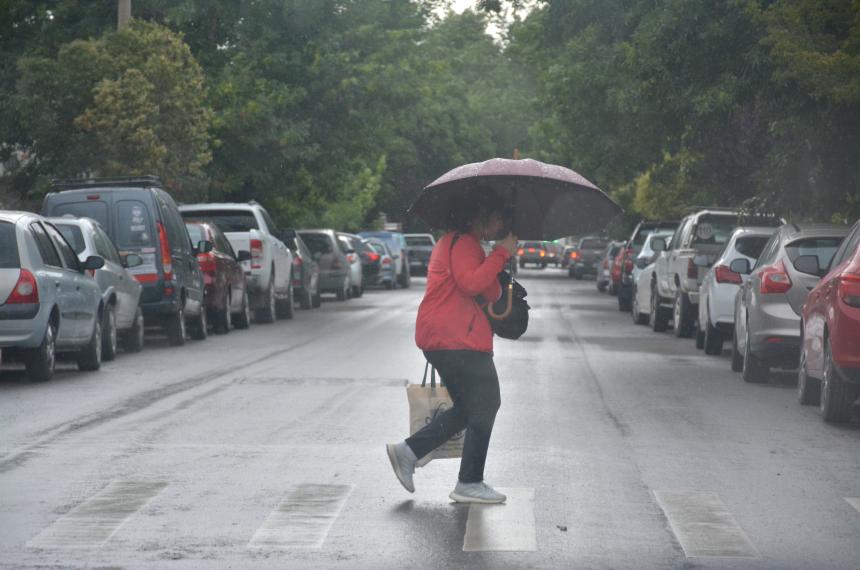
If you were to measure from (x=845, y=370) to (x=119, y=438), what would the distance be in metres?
5.15

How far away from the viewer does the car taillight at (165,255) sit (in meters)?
21.8

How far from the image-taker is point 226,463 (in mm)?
10492

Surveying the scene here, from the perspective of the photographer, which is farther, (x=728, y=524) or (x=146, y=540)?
(x=728, y=524)

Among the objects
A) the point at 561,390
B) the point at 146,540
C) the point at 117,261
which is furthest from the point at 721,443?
the point at 117,261

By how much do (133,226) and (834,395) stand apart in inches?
448

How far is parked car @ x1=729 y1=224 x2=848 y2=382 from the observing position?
16.2 meters

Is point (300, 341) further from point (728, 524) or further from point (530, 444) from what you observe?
point (728, 524)

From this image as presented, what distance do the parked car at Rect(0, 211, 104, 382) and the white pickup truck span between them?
9818 mm

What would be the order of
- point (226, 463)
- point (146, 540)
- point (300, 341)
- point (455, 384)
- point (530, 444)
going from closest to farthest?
point (146, 540)
point (455, 384)
point (226, 463)
point (530, 444)
point (300, 341)

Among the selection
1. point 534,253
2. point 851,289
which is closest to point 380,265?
point 851,289

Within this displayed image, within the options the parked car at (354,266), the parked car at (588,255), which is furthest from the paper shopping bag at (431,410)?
the parked car at (588,255)

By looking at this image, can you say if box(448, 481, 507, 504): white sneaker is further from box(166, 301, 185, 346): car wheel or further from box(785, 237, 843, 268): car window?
box(166, 301, 185, 346): car wheel

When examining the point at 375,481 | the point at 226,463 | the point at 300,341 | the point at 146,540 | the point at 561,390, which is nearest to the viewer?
the point at 146,540

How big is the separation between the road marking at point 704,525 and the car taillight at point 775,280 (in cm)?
720
